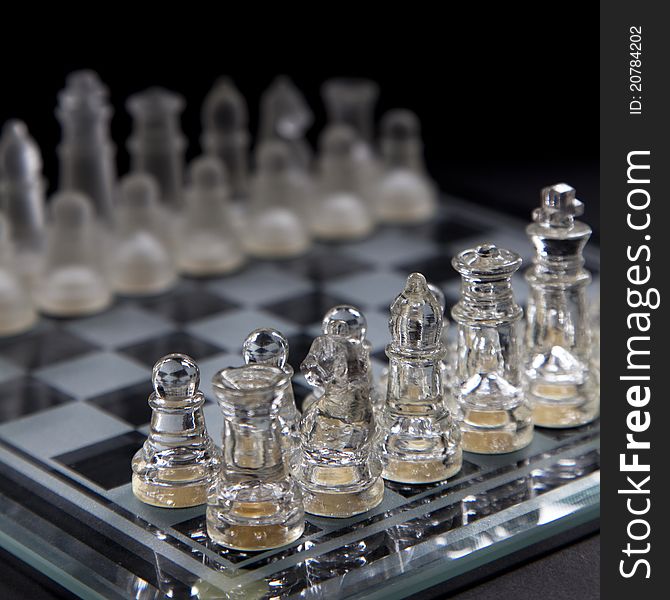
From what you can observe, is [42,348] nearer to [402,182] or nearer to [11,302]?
[11,302]

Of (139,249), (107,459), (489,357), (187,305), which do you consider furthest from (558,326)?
(139,249)

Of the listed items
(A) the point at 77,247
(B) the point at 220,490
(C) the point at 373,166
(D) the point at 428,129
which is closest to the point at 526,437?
(B) the point at 220,490

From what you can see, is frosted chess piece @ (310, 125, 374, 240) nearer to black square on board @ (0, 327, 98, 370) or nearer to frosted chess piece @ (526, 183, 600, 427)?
black square on board @ (0, 327, 98, 370)

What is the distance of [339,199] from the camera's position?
371cm

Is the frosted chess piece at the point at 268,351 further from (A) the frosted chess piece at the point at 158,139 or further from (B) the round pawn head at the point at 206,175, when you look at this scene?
(A) the frosted chess piece at the point at 158,139

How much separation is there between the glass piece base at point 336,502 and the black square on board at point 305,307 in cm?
92

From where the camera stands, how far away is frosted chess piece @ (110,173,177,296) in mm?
3355

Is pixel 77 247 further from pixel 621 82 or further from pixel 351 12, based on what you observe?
pixel 351 12

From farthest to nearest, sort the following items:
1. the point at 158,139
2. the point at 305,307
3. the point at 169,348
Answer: the point at 158,139, the point at 305,307, the point at 169,348

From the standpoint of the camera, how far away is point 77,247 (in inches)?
129

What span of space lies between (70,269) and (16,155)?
254mm

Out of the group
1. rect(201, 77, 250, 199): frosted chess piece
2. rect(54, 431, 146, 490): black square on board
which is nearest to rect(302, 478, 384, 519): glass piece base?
rect(54, 431, 146, 490): black square on board

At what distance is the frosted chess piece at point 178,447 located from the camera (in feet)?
7.48

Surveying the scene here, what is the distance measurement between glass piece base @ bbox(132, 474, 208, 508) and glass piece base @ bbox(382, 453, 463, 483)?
27 cm
